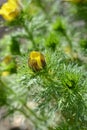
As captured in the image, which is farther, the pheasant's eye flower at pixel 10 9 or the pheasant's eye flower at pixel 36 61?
the pheasant's eye flower at pixel 10 9

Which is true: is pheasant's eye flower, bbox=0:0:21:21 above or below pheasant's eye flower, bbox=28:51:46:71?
above

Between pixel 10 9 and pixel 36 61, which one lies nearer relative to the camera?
pixel 36 61

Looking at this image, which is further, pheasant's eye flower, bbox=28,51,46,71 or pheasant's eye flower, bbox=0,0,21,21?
pheasant's eye flower, bbox=0,0,21,21

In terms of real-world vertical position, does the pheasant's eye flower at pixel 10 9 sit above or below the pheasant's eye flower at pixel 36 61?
above
